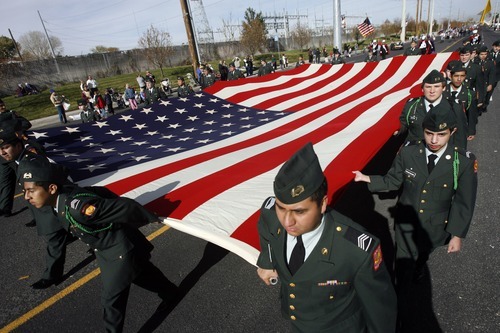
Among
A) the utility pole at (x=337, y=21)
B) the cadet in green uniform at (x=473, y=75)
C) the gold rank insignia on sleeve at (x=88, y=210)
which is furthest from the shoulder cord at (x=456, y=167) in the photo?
the utility pole at (x=337, y=21)

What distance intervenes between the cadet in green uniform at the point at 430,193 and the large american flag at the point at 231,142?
1.82 ft

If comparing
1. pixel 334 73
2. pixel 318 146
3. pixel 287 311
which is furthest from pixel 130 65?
pixel 287 311

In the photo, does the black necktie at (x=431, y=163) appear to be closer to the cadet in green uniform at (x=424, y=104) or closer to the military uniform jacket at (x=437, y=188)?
the military uniform jacket at (x=437, y=188)

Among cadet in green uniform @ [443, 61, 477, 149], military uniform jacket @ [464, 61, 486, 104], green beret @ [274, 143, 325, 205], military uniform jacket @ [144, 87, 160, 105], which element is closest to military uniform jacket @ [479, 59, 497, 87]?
military uniform jacket @ [464, 61, 486, 104]

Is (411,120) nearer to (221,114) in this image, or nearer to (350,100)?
(350,100)

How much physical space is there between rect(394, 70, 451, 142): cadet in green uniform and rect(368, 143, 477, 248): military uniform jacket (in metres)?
1.06

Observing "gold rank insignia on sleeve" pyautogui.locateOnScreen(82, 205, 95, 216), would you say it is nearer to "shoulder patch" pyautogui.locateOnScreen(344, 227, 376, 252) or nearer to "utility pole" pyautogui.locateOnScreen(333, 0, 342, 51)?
"shoulder patch" pyautogui.locateOnScreen(344, 227, 376, 252)

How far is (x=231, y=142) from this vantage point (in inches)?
179

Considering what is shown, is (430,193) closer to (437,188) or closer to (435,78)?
(437,188)

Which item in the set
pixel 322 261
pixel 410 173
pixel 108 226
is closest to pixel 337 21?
pixel 410 173

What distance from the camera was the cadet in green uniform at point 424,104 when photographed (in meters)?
3.19

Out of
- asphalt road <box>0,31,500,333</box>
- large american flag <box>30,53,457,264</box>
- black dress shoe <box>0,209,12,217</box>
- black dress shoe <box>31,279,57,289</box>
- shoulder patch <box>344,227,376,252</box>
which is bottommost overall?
asphalt road <box>0,31,500,333</box>

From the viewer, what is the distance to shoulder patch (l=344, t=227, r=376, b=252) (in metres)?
1.29

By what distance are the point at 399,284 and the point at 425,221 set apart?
546mm
